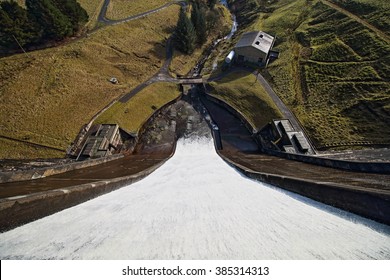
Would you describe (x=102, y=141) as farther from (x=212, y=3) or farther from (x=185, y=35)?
(x=212, y=3)

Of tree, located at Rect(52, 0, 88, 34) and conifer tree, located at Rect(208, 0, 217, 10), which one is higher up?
conifer tree, located at Rect(208, 0, 217, 10)

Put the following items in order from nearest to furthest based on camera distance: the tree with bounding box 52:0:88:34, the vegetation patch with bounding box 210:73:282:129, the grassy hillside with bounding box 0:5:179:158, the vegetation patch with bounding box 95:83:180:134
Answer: the grassy hillside with bounding box 0:5:179:158 → the vegetation patch with bounding box 95:83:180:134 → the vegetation patch with bounding box 210:73:282:129 → the tree with bounding box 52:0:88:34

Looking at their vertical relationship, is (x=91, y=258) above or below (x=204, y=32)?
below

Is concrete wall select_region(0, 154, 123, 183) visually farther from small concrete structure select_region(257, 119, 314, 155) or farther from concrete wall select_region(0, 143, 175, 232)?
small concrete structure select_region(257, 119, 314, 155)

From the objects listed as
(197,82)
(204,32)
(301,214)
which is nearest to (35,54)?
(197,82)

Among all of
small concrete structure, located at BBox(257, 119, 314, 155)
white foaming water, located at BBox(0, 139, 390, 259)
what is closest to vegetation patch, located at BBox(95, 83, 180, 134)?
small concrete structure, located at BBox(257, 119, 314, 155)

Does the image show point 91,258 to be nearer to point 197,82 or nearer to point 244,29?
point 197,82
